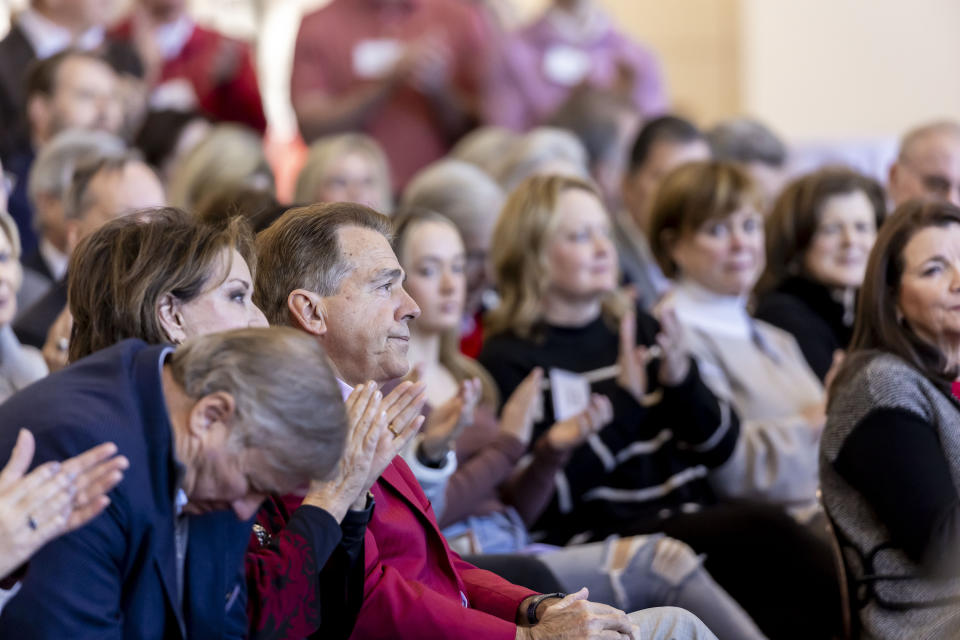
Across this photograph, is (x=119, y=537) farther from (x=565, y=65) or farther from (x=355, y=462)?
(x=565, y=65)

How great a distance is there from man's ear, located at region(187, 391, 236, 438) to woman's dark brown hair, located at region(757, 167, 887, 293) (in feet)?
9.30

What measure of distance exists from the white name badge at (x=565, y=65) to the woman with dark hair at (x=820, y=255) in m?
2.29

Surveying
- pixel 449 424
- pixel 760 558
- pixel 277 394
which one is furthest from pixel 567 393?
pixel 277 394

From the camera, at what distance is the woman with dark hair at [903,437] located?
2500 millimetres

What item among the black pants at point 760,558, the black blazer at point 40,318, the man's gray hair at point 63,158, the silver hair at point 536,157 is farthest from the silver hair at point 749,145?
the black blazer at point 40,318

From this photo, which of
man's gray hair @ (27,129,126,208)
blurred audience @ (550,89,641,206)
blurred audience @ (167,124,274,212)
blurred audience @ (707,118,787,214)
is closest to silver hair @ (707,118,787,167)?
blurred audience @ (707,118,787,214)

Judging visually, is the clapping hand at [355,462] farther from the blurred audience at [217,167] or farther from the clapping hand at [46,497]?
the blurred audience at [217,167]

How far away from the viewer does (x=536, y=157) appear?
16.1 feet

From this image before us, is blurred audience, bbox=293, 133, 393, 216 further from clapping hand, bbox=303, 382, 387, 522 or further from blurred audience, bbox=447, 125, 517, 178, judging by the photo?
clapping hand, bbox=303, 382, 387, 522

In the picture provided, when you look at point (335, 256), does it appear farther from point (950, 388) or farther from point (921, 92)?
point (921, 92)

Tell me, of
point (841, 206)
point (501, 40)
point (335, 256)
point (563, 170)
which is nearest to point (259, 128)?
point (501, 40)

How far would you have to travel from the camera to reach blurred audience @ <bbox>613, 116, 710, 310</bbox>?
16.2ft

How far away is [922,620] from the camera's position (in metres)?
2.54

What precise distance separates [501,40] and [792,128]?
2907 mm
